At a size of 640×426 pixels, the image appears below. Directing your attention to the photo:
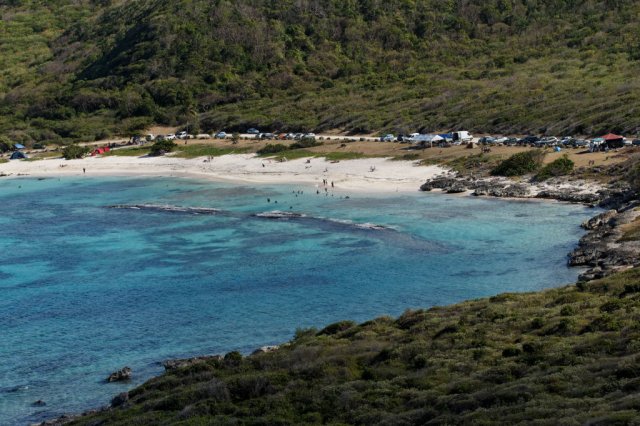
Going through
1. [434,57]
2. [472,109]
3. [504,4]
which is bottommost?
[472,109]

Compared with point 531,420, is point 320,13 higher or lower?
higher

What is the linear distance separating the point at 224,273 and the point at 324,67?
312 feet

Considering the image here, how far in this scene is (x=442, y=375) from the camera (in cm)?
2652

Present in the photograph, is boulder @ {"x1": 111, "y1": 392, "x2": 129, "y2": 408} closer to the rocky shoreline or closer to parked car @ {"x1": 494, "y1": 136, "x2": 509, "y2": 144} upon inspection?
the rocky shoreline

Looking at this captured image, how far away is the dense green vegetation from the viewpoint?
390 ft

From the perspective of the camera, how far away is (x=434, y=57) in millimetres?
143125

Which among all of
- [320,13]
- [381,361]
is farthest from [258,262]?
[320,13]

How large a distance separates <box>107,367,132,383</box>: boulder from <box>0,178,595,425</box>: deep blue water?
410 millimetres

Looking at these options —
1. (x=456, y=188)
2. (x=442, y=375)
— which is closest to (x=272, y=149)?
(x=456, y=188)

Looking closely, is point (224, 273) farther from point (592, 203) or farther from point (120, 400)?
point (592, 203)

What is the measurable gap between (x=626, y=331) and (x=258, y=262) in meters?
32.2

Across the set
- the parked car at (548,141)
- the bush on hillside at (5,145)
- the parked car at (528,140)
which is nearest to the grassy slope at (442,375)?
the parked car at (548,141)

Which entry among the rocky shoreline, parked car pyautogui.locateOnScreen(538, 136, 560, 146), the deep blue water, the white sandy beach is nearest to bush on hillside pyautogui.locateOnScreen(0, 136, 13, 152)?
the white sandy beach

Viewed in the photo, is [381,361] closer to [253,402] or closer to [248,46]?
[253,402]
